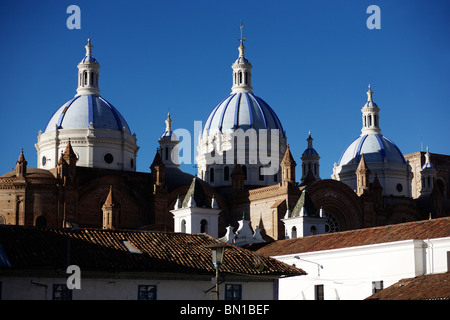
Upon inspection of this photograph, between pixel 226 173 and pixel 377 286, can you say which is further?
pixel 226 173

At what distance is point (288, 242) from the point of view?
163 feet

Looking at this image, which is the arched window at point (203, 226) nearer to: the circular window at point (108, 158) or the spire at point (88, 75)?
the circular window at point (108, 158)

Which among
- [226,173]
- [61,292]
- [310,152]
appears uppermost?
[310,152]

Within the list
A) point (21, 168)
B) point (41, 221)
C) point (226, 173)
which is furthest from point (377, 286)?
point (226, 173)

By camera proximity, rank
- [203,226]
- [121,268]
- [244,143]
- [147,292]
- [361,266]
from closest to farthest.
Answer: [121,268] → [147,292] → [361,266] → [203,226] → [244,143]

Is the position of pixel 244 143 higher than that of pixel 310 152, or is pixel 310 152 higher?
pixel 310 152

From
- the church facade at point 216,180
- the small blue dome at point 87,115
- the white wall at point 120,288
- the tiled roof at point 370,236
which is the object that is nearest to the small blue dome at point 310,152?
the church facade at point 216,180

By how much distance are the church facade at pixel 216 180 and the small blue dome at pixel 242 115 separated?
107mm

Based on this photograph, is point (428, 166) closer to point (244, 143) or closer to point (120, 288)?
point (244, 143)

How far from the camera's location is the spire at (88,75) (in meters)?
66.4

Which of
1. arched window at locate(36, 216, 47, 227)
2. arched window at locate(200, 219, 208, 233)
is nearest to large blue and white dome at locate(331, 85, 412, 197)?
arched window at locate(200, 219, 208, 233)

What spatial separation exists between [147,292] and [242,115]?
43.6 m

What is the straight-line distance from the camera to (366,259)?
40938 mm

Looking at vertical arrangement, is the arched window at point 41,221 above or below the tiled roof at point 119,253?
above
